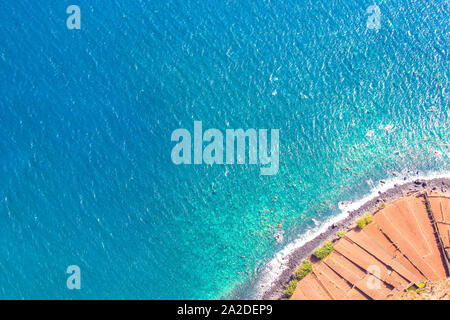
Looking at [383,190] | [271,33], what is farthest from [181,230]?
[271,33]

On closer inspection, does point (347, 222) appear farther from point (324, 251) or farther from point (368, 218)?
point (324, 251)

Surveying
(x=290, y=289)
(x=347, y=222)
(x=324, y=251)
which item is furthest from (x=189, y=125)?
(x=290, y=289)

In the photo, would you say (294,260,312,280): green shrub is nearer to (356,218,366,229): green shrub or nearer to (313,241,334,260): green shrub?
(313,241,334,260): green shrub

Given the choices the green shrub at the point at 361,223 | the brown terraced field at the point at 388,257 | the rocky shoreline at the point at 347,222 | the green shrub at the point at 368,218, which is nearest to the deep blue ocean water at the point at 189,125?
the rocky shoreline at the point at 347,222

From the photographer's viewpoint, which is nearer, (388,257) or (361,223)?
(388,257)

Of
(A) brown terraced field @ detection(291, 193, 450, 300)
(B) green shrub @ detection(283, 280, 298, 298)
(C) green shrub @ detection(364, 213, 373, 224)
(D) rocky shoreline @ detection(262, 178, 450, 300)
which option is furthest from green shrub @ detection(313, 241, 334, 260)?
(C) green shrub @ detection(364, 213, 373, 224)

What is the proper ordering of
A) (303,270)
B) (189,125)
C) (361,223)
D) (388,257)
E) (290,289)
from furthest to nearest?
(189,125), (361,223), (388,257), (303,270), (290,289)
